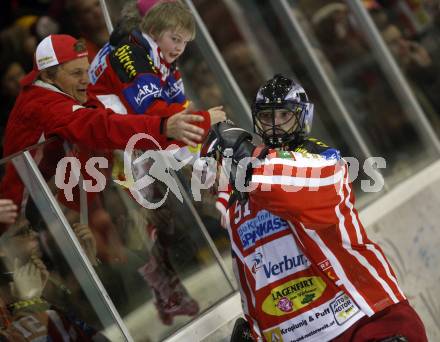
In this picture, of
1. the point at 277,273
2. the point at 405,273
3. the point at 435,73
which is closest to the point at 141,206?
the point at 277,273

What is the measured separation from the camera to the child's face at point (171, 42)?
3.82 meters

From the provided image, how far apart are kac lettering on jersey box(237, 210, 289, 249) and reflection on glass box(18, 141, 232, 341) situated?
608 millimetres

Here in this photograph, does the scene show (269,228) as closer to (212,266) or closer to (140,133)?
(140,133)

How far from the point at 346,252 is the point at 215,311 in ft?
3.26

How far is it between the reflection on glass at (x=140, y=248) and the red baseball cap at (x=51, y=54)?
45 centimetres

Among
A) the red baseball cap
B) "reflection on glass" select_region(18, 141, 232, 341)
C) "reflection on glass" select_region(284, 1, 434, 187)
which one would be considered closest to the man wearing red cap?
the red baseball cap

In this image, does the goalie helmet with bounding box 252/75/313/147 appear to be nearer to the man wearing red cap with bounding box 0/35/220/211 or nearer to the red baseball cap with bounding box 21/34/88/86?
the man wearing red cap with bounding box 0/35/220/211

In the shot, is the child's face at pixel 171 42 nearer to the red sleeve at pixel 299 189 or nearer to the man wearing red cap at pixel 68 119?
the man wearing red cap at pixel 68 119

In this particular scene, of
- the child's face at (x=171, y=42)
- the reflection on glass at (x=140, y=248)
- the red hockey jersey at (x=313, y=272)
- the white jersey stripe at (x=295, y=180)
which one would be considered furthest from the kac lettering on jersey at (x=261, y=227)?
the child's face at (x=171, y=42)

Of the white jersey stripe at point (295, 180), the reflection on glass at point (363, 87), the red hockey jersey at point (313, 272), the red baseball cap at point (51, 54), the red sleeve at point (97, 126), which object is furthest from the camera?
the reflection on glass at point (363, 87)

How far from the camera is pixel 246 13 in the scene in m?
5.49

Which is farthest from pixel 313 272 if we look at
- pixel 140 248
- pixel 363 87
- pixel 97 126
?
pixel 363 87

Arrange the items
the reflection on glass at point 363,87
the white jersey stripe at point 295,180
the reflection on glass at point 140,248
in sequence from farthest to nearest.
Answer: the reflection on glass at point 363,87 → the reflection on glass at point 140,248 → the white jersey stripe at point 295,180

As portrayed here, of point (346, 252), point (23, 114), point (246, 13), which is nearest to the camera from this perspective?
point (346, 252)
